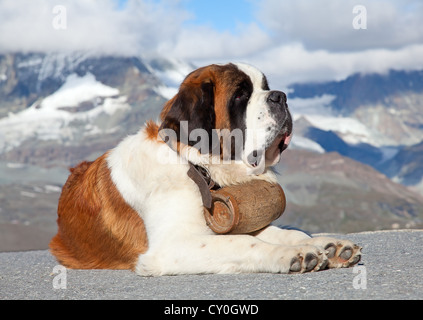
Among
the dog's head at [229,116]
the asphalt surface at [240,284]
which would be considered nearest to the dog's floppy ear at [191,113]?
the dog's head at [229,116]

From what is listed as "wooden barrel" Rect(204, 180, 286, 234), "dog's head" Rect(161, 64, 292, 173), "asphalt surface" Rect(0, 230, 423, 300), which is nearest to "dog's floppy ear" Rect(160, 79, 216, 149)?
"dog's head" Rect(161, 64, 292, 173)

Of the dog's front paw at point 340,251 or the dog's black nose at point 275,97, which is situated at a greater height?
the dog's black nose at point 275,97

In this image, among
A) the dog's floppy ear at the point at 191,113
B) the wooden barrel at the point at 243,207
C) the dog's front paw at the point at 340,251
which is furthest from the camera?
the dog's floppy ear at the point at 191,113

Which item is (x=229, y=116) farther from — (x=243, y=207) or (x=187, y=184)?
(x=243, y=207)

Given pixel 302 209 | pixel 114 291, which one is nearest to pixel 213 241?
pixel 114 291

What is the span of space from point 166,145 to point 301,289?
1.88m

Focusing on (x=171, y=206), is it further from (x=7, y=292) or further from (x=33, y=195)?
(x=33, y=195)

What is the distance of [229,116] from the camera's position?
4898 millimetres

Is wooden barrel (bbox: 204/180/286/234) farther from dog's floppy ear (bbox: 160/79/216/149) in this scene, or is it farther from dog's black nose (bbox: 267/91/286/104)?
dog's black nose (bbox: 267/91/286/104)

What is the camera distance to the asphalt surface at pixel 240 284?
11.8 ft

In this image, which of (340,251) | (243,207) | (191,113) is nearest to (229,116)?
(191,113)

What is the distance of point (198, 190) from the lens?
4.77 meters

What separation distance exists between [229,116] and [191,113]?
1.17 feet

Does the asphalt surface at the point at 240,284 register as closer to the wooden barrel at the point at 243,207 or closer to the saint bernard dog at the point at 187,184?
the saint bernard dog at the point at 187,184
